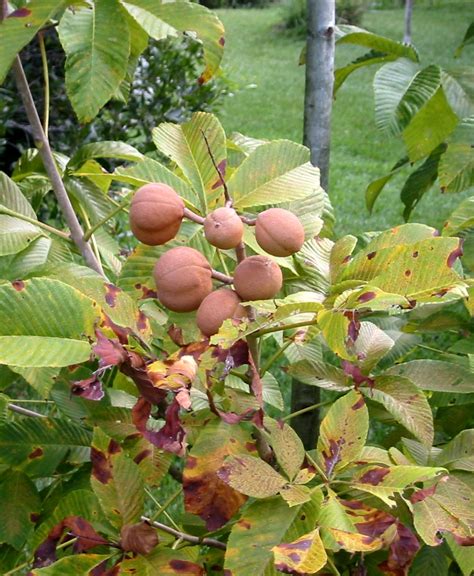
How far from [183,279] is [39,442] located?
1.49 ft

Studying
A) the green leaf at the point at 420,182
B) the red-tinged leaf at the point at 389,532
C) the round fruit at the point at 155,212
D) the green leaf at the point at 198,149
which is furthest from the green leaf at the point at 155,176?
the green leaf at the point at 420,182

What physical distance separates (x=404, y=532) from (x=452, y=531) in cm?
5

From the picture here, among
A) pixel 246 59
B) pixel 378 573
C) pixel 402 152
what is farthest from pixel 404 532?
pixel 246 59

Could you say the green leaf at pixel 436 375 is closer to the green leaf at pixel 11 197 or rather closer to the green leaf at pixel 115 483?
the green leaf at pixel 115 483

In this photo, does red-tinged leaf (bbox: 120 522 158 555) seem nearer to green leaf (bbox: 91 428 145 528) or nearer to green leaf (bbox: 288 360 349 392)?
green leaf (bbox: 91 428 145 528)

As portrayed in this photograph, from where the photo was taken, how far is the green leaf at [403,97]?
4.23 ft

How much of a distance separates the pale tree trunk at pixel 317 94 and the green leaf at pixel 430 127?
160 millimetres

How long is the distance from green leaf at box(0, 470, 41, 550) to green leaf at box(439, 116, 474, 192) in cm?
78

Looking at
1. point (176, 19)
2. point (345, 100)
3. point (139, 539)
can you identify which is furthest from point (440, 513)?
point (345, 100)

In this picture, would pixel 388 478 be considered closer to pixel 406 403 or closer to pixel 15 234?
pixel 406 403

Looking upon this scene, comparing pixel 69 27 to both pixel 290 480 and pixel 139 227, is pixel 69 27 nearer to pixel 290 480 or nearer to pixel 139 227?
pixel 139 227

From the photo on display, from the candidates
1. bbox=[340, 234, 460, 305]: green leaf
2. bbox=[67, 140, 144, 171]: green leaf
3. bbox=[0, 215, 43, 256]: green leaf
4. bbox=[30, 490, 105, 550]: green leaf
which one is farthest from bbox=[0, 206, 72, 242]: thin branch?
bbox=[340, 234, 460, 305]: green leaf

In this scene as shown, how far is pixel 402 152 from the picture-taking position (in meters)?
7.03

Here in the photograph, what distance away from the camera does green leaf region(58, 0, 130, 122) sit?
0.96 meters
